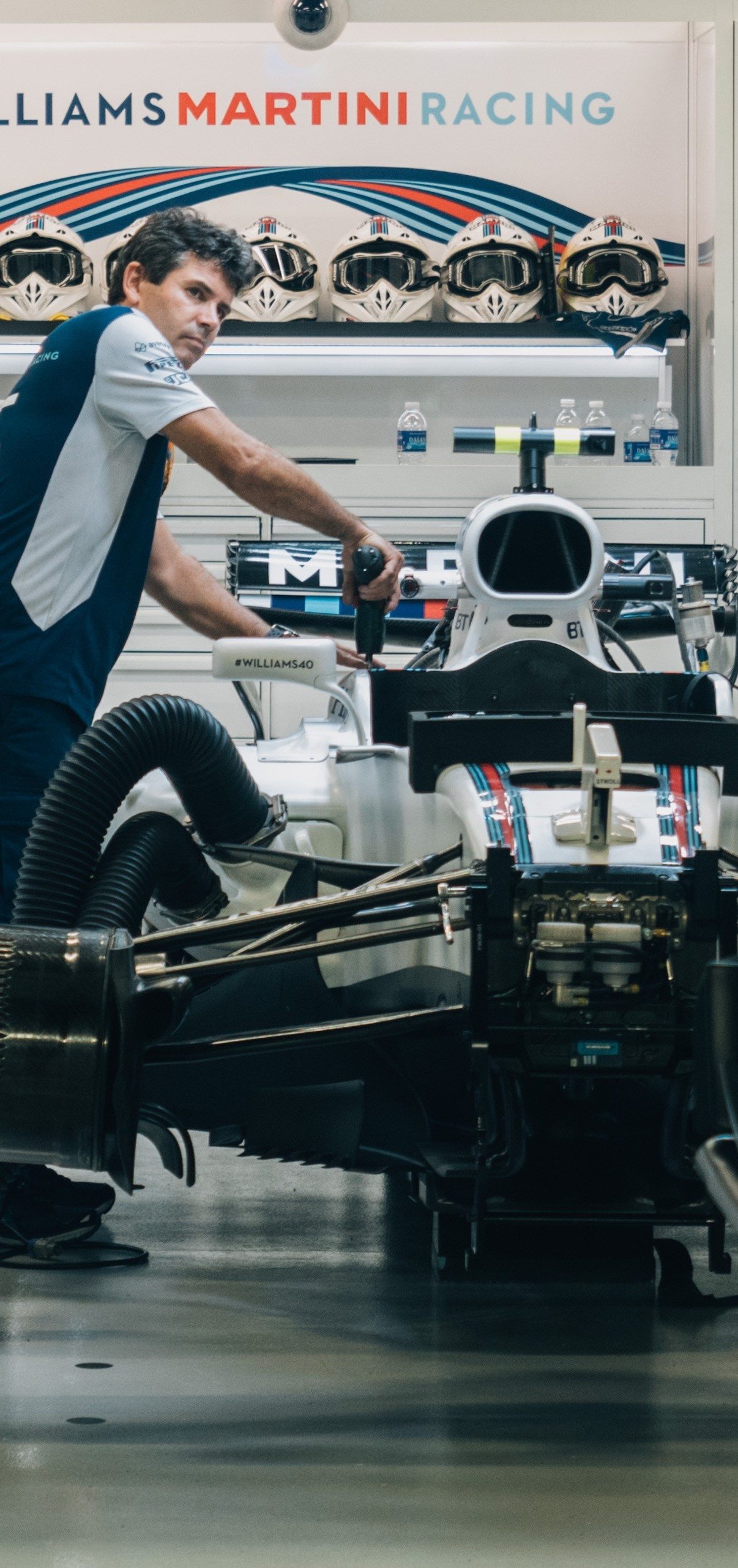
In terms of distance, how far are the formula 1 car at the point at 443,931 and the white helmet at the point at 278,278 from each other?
4036 millimetres

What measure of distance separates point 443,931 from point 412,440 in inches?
187

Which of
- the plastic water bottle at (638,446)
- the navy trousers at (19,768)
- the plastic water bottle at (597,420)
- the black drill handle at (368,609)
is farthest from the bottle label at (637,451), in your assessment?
the navy trousers at (19,768)

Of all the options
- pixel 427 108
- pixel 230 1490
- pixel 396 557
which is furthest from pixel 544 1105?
pixel 427 108

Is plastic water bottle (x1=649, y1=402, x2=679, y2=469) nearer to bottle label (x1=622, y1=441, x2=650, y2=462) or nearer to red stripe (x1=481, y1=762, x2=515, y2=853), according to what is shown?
bottle label (x1=622, y1=441, x2=650, y2=462)

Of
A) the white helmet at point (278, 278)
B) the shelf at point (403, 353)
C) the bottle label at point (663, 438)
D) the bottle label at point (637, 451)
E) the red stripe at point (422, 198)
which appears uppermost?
the red stripe at point (422, 198)

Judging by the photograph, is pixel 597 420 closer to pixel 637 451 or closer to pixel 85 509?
pixel 637 451

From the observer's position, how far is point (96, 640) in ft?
8.33

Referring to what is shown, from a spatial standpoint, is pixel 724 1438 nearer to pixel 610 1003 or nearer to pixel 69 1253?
pixel 610 1003

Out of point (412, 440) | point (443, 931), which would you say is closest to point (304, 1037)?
point (443, 931)

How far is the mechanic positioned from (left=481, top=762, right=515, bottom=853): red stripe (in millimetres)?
589

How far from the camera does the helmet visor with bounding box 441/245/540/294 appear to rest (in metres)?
6.38

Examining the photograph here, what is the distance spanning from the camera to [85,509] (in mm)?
2506

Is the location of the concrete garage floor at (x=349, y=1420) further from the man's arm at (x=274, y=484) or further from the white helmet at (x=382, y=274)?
the white helmet at (x=382, y=274)

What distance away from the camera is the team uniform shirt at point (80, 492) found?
2.48 m
